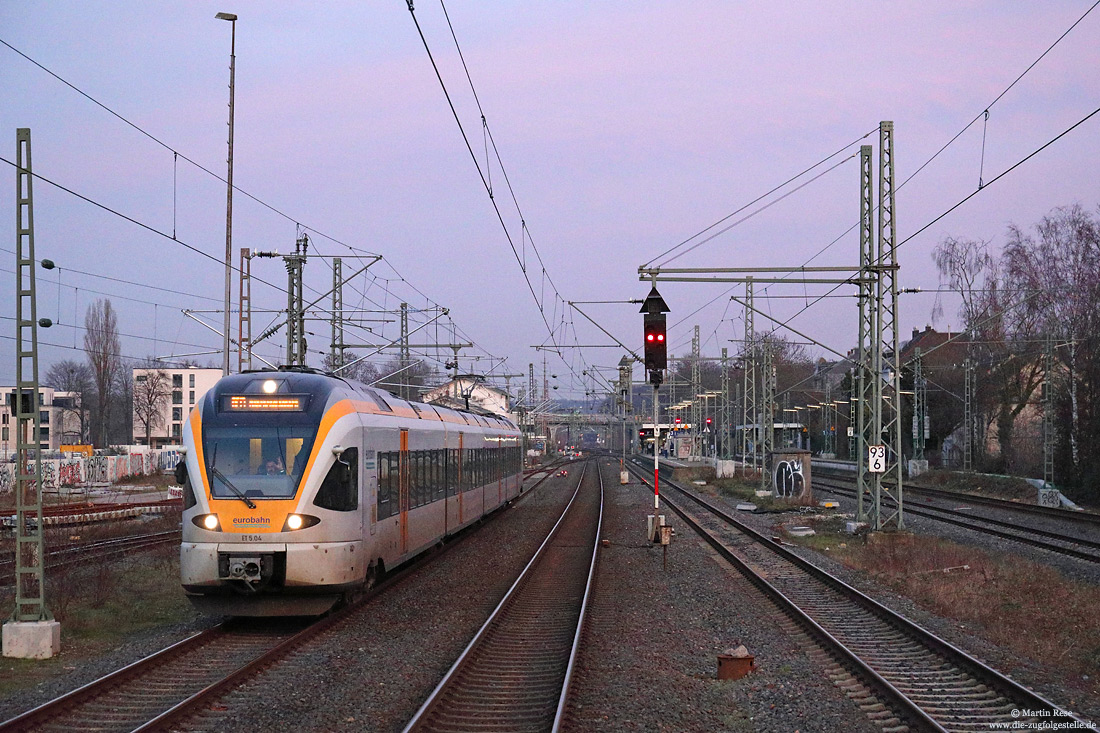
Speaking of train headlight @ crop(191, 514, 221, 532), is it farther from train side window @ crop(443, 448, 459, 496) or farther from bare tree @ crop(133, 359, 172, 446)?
bare tree @ crop(133, 359, 172, 446)

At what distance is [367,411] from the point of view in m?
13.5

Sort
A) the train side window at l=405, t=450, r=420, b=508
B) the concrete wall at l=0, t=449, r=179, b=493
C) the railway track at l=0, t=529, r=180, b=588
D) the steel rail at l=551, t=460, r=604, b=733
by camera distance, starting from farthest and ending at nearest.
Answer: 1. the concrete wall at l=0, t=449, r=179, b=493
2. the railway track at l=0, t=529, r=180, b=588
3. the train side window at l=405, t=450, r=420, b=508
4. the steel rail at l=551, t=460, r=604, b=733

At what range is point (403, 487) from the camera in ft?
50.5

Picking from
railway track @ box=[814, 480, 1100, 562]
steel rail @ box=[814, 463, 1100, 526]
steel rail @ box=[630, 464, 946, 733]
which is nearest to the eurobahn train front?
steel rail @ box=[630, 464, 946, 733]

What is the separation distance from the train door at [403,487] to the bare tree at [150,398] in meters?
67.2

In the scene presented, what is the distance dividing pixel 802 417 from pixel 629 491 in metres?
60.3

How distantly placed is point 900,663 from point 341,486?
21.5ft

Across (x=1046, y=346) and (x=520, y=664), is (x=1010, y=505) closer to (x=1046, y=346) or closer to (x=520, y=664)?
(x=1046, y=346)

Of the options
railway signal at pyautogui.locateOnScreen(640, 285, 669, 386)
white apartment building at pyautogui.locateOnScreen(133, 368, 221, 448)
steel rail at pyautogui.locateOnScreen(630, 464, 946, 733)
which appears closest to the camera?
steel rail at pyautogui.locateOnScreen(630, 464, 946, 733)

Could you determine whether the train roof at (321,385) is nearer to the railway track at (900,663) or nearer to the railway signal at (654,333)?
the railway signal at (654,333)

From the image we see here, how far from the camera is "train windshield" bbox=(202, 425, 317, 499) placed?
11555 mm

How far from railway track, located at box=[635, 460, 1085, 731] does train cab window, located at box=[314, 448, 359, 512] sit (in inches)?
226

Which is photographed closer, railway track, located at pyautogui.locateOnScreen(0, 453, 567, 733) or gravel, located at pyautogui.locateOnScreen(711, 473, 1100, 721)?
railway track, located at pyautogui.locateOnScreen(0, 453, 567, 733)

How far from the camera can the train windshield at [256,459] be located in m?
11.6
